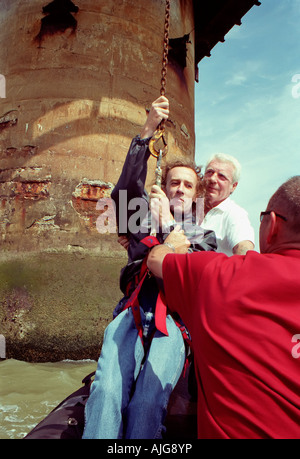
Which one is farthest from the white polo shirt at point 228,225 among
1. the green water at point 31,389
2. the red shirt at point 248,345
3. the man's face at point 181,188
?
the green water at point 31,389

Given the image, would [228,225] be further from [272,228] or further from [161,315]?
[272,228]

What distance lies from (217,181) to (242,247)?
1.97 feet

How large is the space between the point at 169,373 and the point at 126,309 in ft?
1.18

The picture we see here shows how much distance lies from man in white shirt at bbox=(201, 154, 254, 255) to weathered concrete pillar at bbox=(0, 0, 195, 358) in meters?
2.28

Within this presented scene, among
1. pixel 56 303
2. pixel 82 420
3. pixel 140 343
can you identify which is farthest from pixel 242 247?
pixel 56 303

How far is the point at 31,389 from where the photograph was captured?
3260 millimetres

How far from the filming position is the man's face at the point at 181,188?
2.09 metres

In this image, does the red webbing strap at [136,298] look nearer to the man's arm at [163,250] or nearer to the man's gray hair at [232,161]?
the man's arm at [163,250]

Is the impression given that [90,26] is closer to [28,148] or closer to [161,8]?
[161,8]

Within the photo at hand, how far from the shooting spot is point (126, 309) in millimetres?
1708

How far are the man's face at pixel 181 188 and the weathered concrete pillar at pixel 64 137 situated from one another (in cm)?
244

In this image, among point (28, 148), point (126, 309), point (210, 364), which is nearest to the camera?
point (210, 364)
